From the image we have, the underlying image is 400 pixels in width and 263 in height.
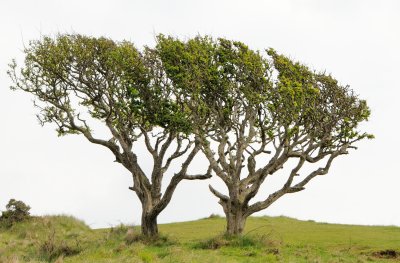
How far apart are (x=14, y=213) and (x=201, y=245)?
24.7m

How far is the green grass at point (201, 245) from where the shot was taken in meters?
28.6

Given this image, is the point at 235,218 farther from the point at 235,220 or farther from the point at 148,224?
the point at 148,224

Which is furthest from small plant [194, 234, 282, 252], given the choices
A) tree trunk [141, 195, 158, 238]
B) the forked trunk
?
tree trunk [141, 195, 158, 238]

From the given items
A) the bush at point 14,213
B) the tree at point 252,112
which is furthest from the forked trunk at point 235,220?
the bush at point 14,213

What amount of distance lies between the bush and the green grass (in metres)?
1.17

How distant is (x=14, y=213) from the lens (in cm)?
4981

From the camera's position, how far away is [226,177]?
36344mm

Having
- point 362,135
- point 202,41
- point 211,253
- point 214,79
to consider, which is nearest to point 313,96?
point 362,135

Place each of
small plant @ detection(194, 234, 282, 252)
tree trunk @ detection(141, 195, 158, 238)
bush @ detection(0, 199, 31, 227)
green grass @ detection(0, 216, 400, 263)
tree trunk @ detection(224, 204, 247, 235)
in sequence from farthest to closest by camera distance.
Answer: bush @ detection(0, 199, 31, 227) < tree trunk @ detection(141, 195, 158, 238) < tree trunk @ detection(224, 204, 247, 235) < small plant @ detection(194, 234, 282, 252) < green grass @ detection(0, 216, 400, 263)

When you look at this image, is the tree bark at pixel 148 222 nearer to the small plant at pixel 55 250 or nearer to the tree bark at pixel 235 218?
the small plant at pixel 55 250

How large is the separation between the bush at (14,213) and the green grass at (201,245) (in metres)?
1.17

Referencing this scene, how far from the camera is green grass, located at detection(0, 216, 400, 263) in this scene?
28.6 m

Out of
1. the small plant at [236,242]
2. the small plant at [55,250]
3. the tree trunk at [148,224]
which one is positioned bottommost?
the small plant at [55,250]

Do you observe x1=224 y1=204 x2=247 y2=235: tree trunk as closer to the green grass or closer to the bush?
the green grass
